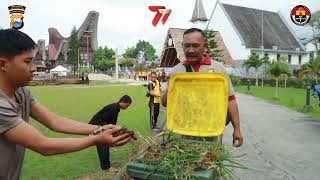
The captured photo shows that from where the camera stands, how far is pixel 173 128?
12.2 ft

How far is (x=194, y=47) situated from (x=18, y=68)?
2.20 metres

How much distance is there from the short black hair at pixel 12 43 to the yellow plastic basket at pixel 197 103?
172 centimetres

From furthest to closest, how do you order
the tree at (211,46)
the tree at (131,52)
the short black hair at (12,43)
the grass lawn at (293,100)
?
the tree at (131,52)
the tree at (211,46)
the grass lawn at (293,100)
the short black hair at (12,43)

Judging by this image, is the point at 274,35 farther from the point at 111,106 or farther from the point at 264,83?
the point at 111,106

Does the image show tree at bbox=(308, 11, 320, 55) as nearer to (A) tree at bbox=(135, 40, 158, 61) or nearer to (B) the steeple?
(B) the steeple

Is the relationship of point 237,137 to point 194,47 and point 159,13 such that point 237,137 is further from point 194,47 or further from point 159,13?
point 159,13

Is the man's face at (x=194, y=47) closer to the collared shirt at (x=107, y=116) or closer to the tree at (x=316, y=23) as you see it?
the collared shirt at (x=107, y=116)

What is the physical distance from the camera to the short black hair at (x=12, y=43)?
222cm

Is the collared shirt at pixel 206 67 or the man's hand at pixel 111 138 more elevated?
the collared shirt at pixel 206 67

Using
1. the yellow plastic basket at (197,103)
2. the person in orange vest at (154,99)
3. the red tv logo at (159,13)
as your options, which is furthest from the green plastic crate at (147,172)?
the red tv logo at (159,13)

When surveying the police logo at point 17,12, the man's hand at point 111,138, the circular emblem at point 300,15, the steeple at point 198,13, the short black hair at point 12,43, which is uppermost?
the steeple at point 198,13

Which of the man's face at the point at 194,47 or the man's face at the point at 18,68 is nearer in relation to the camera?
the man's face at the point at 18,68

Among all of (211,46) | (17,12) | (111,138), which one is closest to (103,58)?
(211,46)

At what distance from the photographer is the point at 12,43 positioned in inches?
87.8
